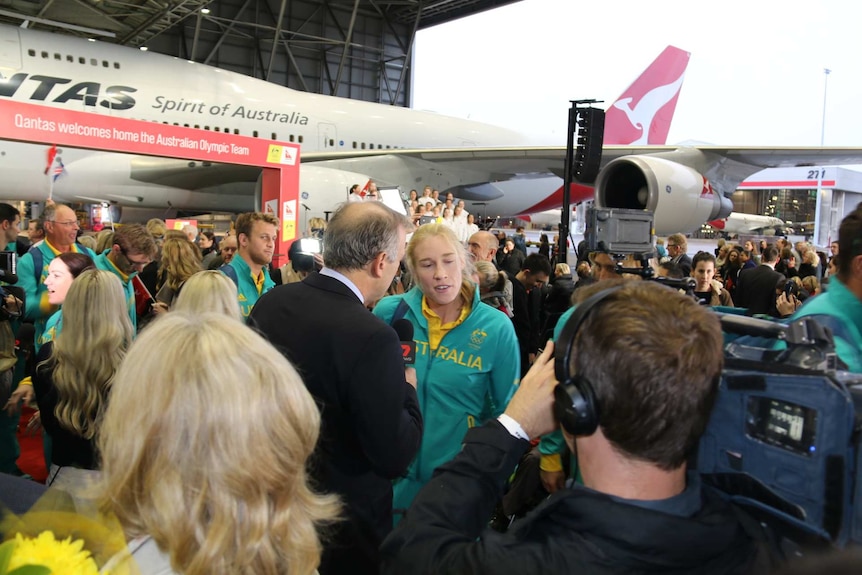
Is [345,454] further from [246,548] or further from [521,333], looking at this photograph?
[521,333]

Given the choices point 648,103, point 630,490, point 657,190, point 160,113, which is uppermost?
point 648,103

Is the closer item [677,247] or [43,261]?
[43,261]

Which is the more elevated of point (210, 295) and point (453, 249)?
point (453, 249)

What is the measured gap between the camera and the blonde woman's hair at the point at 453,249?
2383mm

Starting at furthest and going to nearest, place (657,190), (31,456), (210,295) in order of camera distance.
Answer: (657,190) → (31,456) → (210,295)

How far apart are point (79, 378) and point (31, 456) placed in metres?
2.79

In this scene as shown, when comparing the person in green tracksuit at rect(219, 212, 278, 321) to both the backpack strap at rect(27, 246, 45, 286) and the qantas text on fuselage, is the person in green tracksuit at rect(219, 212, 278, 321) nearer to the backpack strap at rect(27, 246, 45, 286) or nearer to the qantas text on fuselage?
the backpack strap at rect(27, 246, 45, 286)

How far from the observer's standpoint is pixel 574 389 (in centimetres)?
91

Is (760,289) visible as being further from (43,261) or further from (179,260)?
Result: (43,261)

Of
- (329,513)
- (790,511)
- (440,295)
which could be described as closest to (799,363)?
(790,511)

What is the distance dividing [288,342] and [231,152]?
6430mm

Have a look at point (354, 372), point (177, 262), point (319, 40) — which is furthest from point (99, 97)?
point (319, 40)

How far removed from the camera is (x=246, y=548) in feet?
2.77

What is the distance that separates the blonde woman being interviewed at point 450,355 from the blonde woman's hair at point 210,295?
0.71 meters
